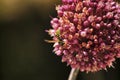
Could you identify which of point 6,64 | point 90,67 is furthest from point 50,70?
point 90,67

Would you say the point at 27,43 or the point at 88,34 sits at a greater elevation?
the point at 27,43

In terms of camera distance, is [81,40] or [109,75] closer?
[81,40]

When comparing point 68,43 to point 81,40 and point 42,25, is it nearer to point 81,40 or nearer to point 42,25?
point 81,40

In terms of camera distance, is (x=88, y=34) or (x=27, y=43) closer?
(x=88, y=34)

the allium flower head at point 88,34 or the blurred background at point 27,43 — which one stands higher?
the blurred background at point 27,43

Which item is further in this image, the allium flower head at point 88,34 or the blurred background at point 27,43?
the blurred background at point 27,43
